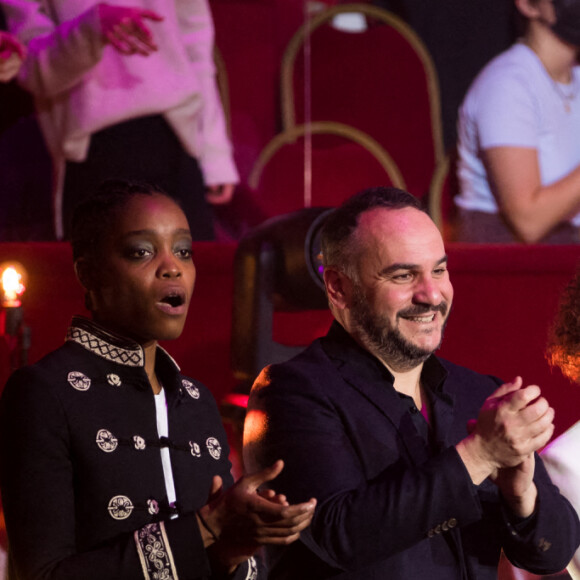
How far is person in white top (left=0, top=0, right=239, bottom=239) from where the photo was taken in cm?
311

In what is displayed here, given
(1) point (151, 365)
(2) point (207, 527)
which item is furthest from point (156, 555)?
(1) point (151, 365)

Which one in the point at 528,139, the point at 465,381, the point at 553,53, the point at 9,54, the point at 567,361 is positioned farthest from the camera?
the point at 553,53

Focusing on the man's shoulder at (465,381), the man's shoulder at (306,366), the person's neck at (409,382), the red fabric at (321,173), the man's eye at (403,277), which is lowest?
the red fabric at (321,173)

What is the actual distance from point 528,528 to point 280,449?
16.3 inches

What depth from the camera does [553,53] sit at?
413 centimetres

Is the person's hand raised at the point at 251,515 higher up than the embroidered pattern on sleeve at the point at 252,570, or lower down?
higher up

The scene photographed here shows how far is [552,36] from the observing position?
165 inches

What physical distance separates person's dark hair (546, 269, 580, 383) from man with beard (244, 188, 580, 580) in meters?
0.31

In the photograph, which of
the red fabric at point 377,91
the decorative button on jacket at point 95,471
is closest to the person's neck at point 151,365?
the decorative button on jacket at point 95,471

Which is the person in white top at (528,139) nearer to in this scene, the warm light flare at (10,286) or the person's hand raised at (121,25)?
the person's hand raised at (121,25)

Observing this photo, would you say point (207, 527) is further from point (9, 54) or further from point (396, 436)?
point (9, 54)

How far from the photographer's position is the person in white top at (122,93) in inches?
122

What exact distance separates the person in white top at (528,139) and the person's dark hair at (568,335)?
1.78m

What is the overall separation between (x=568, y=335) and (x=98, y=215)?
100cm
